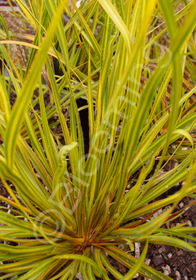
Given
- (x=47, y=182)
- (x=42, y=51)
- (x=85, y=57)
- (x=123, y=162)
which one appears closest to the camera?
(x=42, y=51)

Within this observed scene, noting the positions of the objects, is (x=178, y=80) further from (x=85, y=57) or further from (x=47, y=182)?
(x=85, y=57)

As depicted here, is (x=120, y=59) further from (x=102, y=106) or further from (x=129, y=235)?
(x=129, y=235)

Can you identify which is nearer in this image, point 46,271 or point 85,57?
point 46,271

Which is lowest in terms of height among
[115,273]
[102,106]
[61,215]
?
[115,273]

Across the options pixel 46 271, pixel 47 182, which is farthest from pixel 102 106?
pixel 46 271

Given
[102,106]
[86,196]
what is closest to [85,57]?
[102,106]

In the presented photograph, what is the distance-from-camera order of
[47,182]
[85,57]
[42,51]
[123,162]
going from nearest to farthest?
[42,51] < [123,162] < [47,182] < [85,57]

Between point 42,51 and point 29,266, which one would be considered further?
point 29,266

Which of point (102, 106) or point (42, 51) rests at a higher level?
point (42, 51)

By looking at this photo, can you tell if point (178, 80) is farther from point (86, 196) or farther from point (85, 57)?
point (85, 57)
